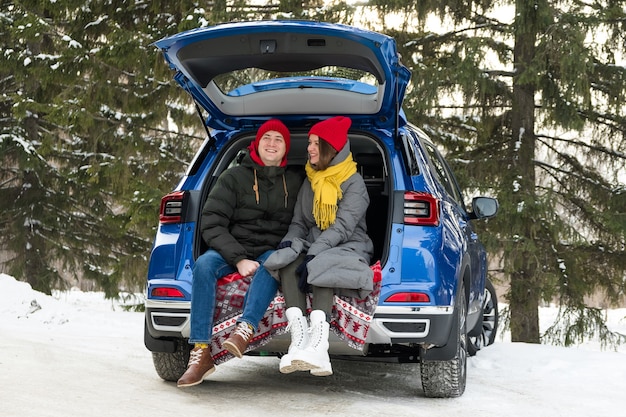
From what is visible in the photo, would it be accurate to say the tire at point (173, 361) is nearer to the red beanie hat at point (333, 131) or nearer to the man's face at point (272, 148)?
the man's face at point (272, 148)

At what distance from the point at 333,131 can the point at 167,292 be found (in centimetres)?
139

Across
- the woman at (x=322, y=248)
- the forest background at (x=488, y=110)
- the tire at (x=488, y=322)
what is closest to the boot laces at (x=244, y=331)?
the woman at (x=322, y=248)

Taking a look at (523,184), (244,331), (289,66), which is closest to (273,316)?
(244,331)

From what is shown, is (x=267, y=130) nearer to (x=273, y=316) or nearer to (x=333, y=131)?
(x=333, y=131)

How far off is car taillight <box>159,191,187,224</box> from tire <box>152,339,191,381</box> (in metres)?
0.79

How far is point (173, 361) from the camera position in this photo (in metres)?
5.38

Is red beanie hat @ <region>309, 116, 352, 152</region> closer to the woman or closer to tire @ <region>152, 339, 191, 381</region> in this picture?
the woman

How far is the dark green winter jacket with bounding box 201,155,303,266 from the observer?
5102 mm

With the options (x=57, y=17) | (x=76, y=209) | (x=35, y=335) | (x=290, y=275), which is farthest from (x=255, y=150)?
(x=76, y=209)

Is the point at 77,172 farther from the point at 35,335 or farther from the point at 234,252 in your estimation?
the point at 234,252

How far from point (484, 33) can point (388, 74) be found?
809 cm

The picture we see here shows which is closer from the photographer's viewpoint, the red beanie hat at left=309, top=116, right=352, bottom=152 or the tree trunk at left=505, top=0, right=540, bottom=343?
the red beanie hat at left=309, top=116, right=352, bottom=152

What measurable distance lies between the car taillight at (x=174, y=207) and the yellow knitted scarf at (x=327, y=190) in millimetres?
813

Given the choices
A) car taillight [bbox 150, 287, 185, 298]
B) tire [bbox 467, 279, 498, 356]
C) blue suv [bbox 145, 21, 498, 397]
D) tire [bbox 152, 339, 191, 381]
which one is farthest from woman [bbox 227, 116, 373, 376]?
tire [bbox 467, 279, 498, 356]
